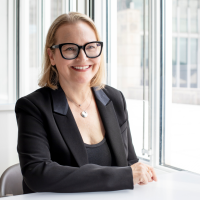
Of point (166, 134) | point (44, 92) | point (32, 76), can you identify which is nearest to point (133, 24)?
point (166, 134)

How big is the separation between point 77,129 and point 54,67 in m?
0.42

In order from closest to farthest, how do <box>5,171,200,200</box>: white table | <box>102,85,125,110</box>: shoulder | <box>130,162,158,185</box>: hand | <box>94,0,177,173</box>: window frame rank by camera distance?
<box>5,171,200,200</box>: white table < <box>130,162,158,185</box>: hand < <box>102,85,125,110</box>: shoulder < <box>94,0,177,173</box>: window frame

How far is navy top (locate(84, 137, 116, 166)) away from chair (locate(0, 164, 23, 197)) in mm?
A: 450

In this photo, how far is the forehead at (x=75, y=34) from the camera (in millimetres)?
1373

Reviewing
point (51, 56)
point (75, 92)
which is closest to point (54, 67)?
point (51, 56)

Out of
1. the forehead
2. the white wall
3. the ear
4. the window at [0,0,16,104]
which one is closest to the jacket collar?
the ear

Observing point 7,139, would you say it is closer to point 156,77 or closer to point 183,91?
point 156,77

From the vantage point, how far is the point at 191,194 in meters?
0.96

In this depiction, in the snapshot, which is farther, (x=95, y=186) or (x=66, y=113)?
(x=66, y=113)

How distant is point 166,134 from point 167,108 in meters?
0.18

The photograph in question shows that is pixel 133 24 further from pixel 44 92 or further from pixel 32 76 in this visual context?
pixel 32 76

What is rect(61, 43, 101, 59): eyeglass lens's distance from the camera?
1.36m

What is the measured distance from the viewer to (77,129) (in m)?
1.32

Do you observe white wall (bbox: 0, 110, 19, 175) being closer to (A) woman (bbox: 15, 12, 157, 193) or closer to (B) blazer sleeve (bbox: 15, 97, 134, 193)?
(A) woman (bbox: 15, 12, 157, 193)
